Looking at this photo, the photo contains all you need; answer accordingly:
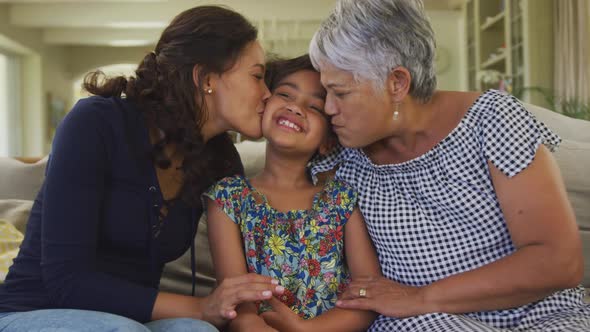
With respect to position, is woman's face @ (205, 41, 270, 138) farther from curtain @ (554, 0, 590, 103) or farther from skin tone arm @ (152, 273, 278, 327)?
curtain @ (554, 0, 590, 103)

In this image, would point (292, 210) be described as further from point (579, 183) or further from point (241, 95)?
point (579, 183)

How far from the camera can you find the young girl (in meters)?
1.63

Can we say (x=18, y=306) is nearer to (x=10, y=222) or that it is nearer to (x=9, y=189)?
(x=10, y=222)

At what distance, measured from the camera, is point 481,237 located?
149 cm

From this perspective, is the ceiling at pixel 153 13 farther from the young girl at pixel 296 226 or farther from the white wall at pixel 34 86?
the young girl at pixel 296 226

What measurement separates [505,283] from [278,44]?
8155 mm

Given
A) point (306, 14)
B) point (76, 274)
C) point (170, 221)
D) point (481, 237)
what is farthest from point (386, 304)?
point (306, 14)

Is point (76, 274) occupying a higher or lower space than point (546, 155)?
lower

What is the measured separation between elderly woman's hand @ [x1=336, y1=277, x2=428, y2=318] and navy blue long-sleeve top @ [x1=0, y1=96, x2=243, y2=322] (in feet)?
1.38

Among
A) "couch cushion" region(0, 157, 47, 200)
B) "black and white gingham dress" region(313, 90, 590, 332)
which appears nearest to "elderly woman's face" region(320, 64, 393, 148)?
"black and white gingham dress" region(313, 90, 590, 332)

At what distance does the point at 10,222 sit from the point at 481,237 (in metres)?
1.33

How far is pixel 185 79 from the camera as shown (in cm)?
158

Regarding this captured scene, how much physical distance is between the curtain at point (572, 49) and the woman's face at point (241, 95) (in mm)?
4265

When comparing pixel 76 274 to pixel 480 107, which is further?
pixel 480 107
